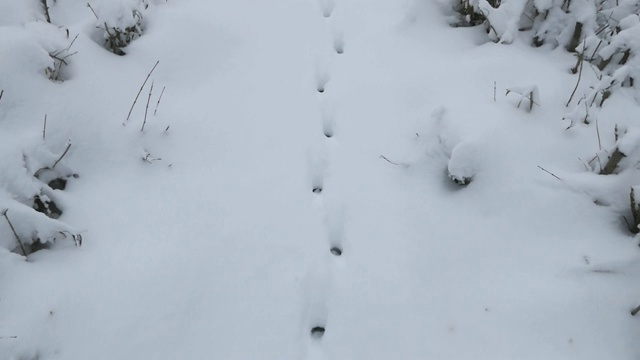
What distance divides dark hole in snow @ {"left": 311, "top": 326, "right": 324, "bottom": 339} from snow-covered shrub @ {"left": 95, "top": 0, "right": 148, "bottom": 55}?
181cm

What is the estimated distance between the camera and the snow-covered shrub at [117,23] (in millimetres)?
2418

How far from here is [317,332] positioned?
1.77m

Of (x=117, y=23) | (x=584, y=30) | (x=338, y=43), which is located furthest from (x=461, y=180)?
(x=117, y=23)

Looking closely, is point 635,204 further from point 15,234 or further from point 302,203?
point 15,234

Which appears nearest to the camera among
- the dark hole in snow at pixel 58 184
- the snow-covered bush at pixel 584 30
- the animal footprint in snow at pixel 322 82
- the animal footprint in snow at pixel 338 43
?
the dark hole in snow at pixel 58 184

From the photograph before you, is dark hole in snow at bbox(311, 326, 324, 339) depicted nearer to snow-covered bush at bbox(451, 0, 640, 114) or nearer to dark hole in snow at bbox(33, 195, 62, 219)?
dark hole in snow at bbox(33, 195, 62, 219)

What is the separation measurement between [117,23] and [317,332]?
6.17 ft

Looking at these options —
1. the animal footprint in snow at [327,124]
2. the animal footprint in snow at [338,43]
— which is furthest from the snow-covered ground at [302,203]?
the animal footprint in snow at [338,43]

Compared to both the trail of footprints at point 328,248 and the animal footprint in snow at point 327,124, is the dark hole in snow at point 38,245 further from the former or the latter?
the animal footprint in snow at point 327,124

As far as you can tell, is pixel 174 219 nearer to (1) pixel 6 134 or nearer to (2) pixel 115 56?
(1) pixel 6 134

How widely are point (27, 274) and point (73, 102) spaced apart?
2.79 ft

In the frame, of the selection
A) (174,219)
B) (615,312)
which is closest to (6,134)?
(174,219)

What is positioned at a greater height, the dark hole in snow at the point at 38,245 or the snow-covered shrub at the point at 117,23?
the snow-covered shrub at the point at 117,23

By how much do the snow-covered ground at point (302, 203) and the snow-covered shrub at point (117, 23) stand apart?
0.06 ft
